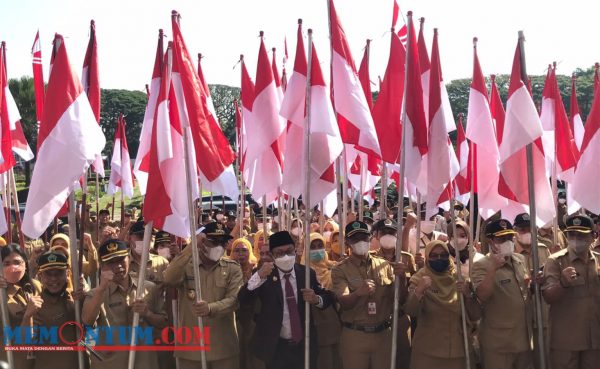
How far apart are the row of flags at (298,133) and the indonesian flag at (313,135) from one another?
1cm

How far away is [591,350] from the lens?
18.0 ft

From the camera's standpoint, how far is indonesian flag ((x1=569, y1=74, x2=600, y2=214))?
646 centimetres

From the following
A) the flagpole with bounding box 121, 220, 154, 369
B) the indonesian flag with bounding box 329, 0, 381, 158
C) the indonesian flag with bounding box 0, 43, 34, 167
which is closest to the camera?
the flagpole with bounding box 121, 220, 154, 369

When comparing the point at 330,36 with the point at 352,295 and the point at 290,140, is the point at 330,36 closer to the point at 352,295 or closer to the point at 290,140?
the point at 290,140

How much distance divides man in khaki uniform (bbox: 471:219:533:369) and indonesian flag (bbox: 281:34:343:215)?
5.53ft

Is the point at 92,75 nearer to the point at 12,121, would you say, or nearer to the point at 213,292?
the point at 213,292

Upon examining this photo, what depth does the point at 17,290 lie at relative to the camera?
5426 mm

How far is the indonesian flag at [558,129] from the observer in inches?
351

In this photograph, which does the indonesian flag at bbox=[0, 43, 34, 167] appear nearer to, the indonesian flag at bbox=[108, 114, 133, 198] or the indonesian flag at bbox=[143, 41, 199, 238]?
the indonesian flag at bbox=[143, 41, 199, 238]

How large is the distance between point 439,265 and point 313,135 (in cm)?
180

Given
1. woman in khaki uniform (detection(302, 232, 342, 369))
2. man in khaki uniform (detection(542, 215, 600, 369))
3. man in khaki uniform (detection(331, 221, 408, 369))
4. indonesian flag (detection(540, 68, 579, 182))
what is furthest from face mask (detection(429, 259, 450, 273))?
indonesian flag (detection(540, 68, 579, 182))

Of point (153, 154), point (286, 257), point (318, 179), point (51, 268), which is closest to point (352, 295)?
point (286, 257)

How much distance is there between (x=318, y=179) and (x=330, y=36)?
1.49 metres

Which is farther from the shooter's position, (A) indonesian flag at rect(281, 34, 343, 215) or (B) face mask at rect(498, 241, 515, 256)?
(A) indonesian flag at rect(281, 34, 343, 215)
